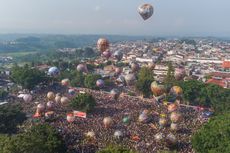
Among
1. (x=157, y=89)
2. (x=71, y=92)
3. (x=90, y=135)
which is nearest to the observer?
(x=90, y=135)

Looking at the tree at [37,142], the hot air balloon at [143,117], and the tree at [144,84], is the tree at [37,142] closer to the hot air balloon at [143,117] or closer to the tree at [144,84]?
the hot air balloon at [143,117]

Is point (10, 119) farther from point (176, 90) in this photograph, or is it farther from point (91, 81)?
point (91, 81)

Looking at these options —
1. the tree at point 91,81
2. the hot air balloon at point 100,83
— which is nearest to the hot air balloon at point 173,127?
the hot air balloon at point 100,83

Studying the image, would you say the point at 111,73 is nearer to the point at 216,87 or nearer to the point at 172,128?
the point at 216,87

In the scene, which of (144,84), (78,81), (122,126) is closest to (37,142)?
(122,126)

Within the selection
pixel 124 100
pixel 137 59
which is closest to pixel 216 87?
pixel 124 100

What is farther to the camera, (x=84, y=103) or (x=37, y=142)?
(x=84, y=103)

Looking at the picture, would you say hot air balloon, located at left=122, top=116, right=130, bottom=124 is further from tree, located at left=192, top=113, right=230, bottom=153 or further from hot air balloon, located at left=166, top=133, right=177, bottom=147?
tree, located at left=192, top=113, right=230, bottom=153
